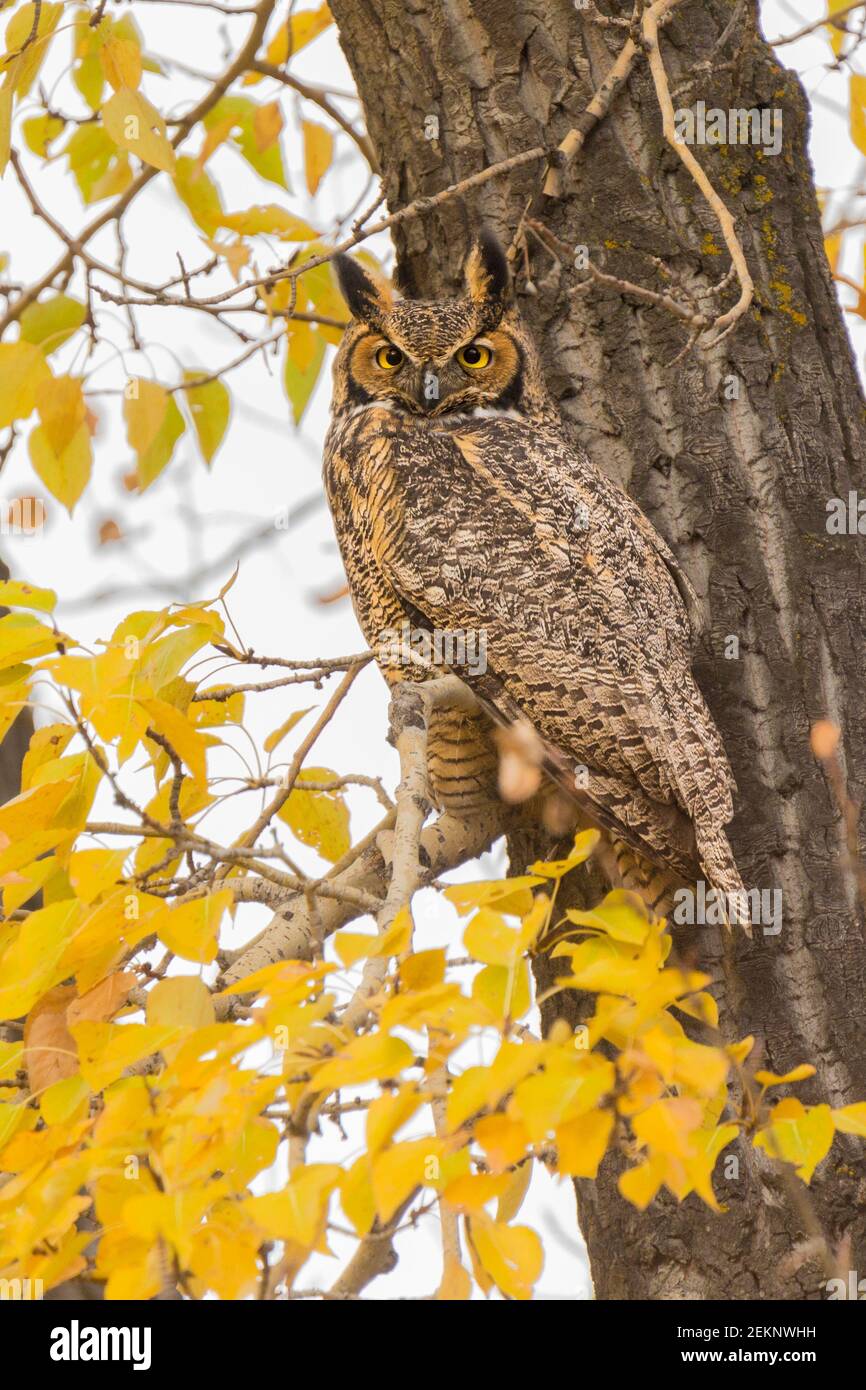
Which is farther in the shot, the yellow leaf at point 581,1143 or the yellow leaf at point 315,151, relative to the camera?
the yellow leaf at point 315,151

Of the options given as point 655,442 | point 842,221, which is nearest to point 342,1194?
point 655,442

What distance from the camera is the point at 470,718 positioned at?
2580 mm

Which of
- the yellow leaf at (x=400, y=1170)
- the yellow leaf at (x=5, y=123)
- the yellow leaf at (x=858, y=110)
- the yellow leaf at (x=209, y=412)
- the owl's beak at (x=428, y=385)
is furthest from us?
the yellow leaf at (x=209, y=412)

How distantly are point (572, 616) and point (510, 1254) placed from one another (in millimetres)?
1300

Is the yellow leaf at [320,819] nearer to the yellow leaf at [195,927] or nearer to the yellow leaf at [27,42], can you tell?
the yellow leaf at [195,927]

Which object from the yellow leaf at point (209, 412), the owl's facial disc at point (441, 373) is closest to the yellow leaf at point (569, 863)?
the owl's facial disc at point (441, 373)

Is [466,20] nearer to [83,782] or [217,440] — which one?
[217,440]

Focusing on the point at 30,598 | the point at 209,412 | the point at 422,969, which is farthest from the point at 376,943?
the point at 209,412

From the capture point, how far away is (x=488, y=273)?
8.70 ft

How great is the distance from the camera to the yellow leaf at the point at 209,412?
10.4ft

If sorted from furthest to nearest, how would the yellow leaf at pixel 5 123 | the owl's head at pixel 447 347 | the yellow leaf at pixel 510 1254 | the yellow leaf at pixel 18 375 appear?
the owl's head at pixel 447 347 < the yellow leaf at pixel 18 375 < the yellow leaf at pixel 5 123 < the yellow leaf at pixel 510 1254

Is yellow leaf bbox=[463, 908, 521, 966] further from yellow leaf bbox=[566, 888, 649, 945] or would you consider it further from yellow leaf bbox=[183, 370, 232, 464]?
yellow leaf bbox=[183, 370, 232, 464]

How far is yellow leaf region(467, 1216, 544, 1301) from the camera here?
128 centimetres
